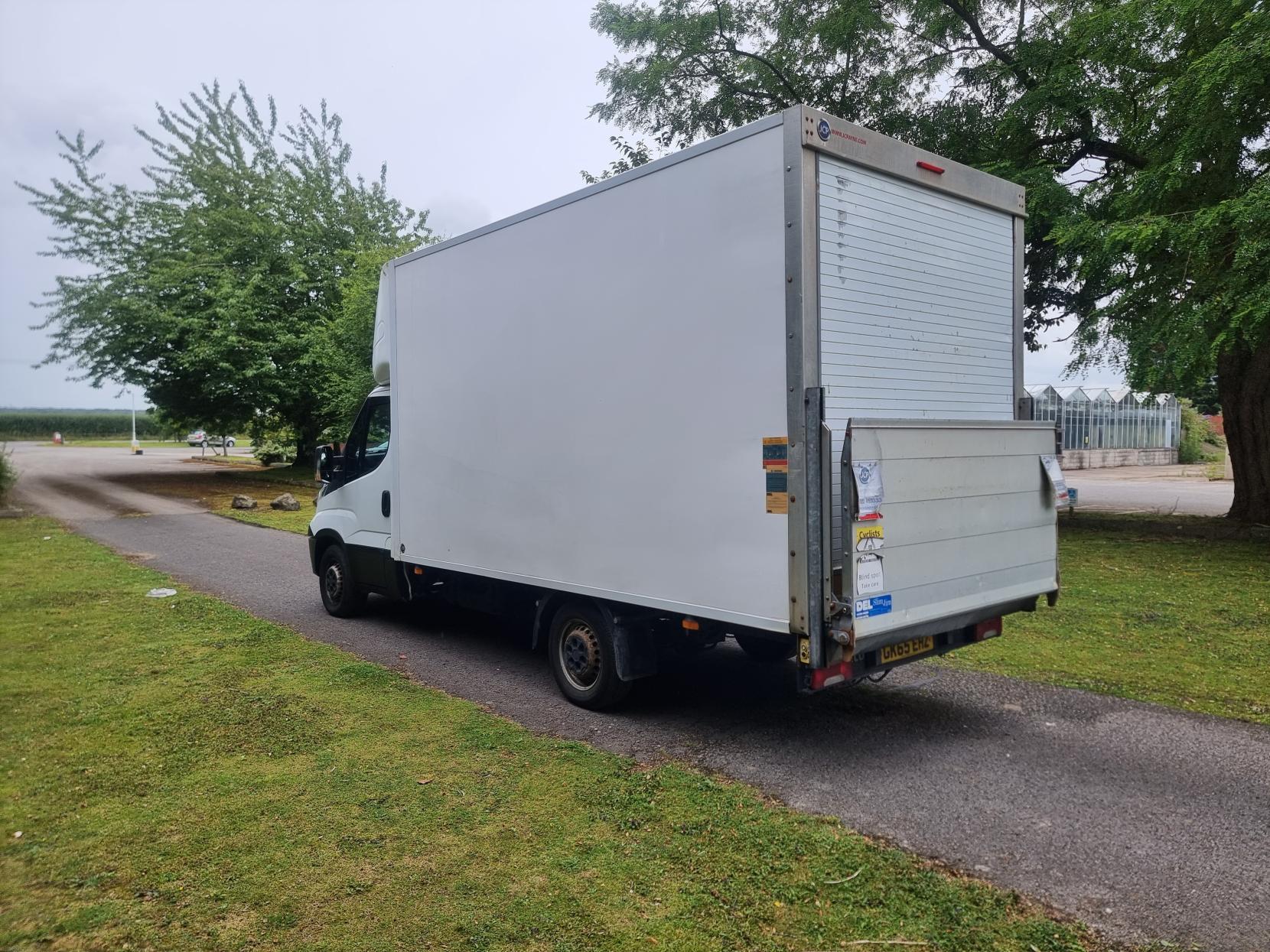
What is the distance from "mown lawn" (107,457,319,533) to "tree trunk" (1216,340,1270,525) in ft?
52.5

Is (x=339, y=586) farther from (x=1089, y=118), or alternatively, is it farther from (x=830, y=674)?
(x=1089, y=118)

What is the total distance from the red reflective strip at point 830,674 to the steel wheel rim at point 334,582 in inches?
222

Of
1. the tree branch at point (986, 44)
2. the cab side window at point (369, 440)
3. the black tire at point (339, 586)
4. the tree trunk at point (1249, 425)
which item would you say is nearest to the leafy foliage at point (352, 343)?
the black tire at point (339, 586)

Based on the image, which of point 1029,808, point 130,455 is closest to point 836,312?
point 1029,808

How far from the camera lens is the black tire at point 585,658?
208 inches

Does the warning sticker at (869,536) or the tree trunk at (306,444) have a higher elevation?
the tree trunk at (306,444)

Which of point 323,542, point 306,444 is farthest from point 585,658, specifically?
point 306,444

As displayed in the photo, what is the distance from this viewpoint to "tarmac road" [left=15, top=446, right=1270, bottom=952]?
3.35 m

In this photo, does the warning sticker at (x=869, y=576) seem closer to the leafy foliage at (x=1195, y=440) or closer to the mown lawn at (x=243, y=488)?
the mown lawn at (x=243, y=488)

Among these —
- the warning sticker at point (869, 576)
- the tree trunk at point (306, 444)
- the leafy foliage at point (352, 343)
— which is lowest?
the warning sticker at point (869, 576)

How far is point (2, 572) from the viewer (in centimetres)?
1091

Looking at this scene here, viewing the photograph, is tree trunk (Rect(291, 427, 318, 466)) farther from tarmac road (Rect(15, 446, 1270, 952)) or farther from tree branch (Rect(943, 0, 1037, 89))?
tarmac road (Rect(15, 446, 1270, 952))

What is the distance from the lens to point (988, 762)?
4.61m

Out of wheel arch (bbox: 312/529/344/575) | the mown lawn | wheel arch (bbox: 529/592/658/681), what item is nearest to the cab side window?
wheel arch (bbox: 312/529/344/575)
